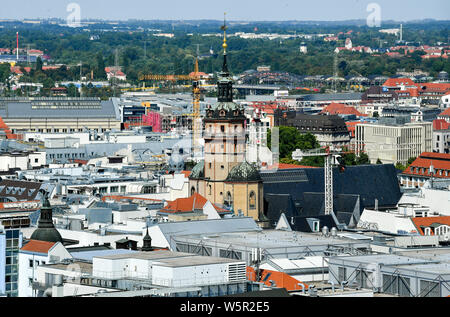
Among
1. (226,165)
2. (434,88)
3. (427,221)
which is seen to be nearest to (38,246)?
(427,221)

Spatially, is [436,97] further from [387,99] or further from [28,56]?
[28,56]

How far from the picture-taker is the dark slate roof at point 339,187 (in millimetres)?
55688

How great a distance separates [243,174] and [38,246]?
19.0m

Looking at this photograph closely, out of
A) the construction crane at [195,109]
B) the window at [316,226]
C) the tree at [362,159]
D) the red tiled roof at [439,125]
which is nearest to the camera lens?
the window at [316,226]

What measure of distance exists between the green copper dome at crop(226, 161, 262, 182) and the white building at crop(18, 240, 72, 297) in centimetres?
1844

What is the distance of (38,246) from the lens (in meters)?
34.5

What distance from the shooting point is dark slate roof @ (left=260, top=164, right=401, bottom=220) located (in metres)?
55.7

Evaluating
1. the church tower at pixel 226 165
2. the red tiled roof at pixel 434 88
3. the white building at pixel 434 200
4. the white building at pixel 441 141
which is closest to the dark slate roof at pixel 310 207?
the church tower at pixel 226 165

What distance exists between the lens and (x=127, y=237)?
4125 centimetres

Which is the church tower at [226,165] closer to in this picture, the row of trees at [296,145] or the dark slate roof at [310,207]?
the dark slate roof at [310,207]

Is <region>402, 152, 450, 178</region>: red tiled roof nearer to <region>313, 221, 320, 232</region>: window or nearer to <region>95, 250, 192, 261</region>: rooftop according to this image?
<region>313, 221, 320, 232</region>: window

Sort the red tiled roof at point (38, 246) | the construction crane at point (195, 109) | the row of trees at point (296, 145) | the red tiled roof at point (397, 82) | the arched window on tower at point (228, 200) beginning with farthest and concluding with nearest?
the red tiled roof at point (397, 82), the row of trees at point (296, 145), the construction crane at point (195, 109), the arched window on tower at point (228, 200), the red tiled roof at point (38, 246)

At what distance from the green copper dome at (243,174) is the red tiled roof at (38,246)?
1827cm
